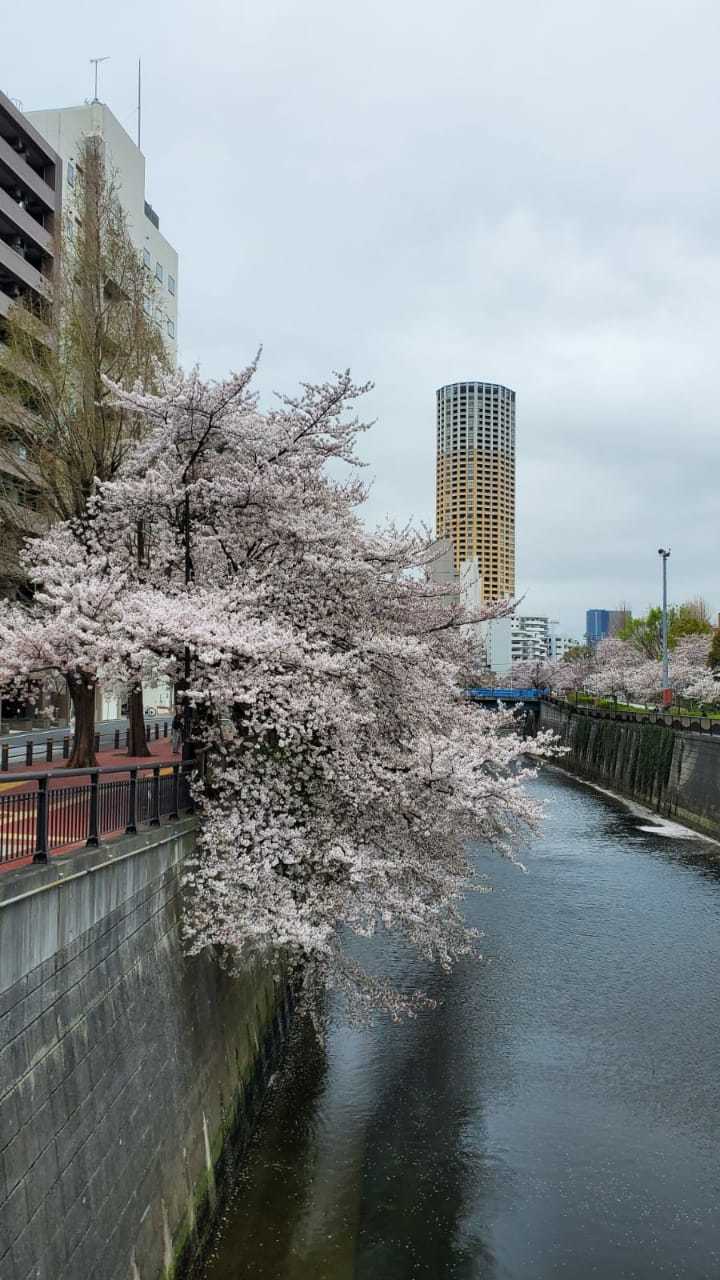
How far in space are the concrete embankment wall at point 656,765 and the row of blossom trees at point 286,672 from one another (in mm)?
24789

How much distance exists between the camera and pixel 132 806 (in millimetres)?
13164

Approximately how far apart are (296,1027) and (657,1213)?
9.45 m

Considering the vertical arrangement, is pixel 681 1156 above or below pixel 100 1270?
A: below

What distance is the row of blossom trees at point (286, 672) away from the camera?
1584 centimetres

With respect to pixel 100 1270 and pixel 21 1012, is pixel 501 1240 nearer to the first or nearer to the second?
pixel 100 1270

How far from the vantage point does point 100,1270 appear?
952 cm

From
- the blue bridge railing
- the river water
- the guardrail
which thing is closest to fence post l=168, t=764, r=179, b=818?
the river water

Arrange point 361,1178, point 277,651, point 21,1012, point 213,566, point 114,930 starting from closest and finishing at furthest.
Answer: point 21,1012 < point 114,930 < point 361,1178 < point 277,651 < point 213,566

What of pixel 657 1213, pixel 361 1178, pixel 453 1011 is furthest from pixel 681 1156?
pixel 453 1011

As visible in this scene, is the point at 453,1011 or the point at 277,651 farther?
the point at 453,1011

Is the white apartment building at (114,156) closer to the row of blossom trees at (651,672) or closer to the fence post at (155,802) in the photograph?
the fence post at (155,802)

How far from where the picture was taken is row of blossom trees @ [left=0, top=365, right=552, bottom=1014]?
1584 centimetres

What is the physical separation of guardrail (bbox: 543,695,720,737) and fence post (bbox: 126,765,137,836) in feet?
142

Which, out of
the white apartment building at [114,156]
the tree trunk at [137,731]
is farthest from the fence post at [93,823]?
the white apartment building at [114,156]
